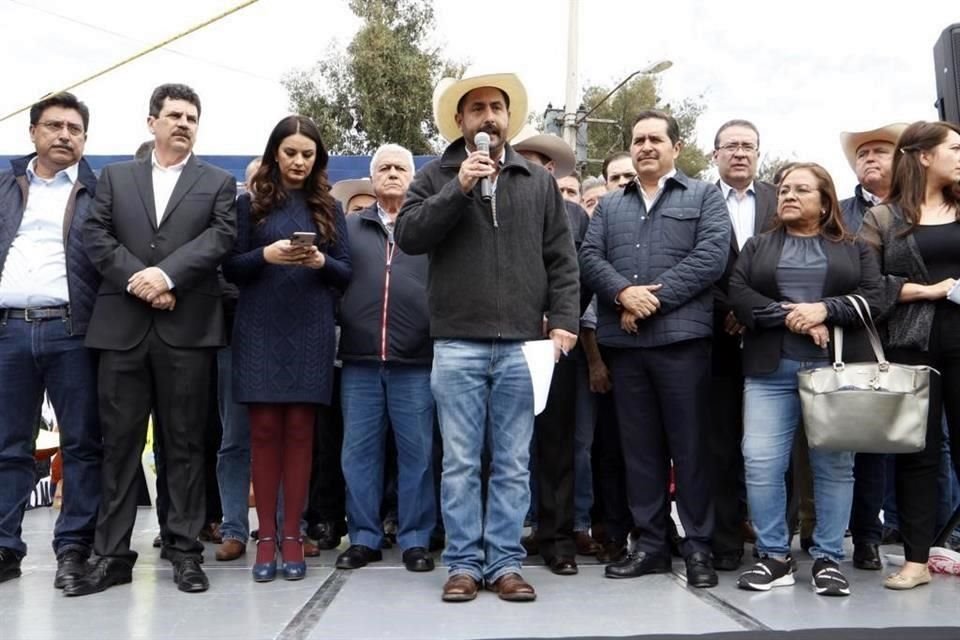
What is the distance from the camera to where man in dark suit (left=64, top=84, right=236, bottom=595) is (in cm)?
417

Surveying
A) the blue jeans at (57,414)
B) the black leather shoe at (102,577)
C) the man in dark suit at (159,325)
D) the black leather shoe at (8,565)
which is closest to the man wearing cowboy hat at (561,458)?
the man in dark suit at (159,325)

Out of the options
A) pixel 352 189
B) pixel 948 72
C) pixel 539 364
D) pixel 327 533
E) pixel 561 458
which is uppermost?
pixel 948 72

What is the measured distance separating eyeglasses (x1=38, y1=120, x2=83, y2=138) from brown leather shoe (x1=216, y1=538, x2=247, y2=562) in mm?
2090

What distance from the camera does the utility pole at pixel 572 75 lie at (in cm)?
1645

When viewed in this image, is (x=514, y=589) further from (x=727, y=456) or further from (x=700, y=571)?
(x=727, y=456)

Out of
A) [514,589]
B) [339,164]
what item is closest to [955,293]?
[514,589]

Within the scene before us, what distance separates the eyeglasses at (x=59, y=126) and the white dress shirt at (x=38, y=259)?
0.28 m

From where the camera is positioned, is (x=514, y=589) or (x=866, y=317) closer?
(x=514, y=589)

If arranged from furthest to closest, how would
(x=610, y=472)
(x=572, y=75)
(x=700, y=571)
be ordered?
1. (x=572, y=75)
2. (x=610, y=472)
3. (x=700, y=571)

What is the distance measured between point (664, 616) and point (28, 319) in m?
2.96

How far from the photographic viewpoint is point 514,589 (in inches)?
153

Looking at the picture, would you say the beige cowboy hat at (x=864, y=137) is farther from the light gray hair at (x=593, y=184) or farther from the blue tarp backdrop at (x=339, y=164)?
the blue tarp backdrop at (x=339, y=164)

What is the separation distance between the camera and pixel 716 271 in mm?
4367

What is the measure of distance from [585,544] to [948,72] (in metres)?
2.94
